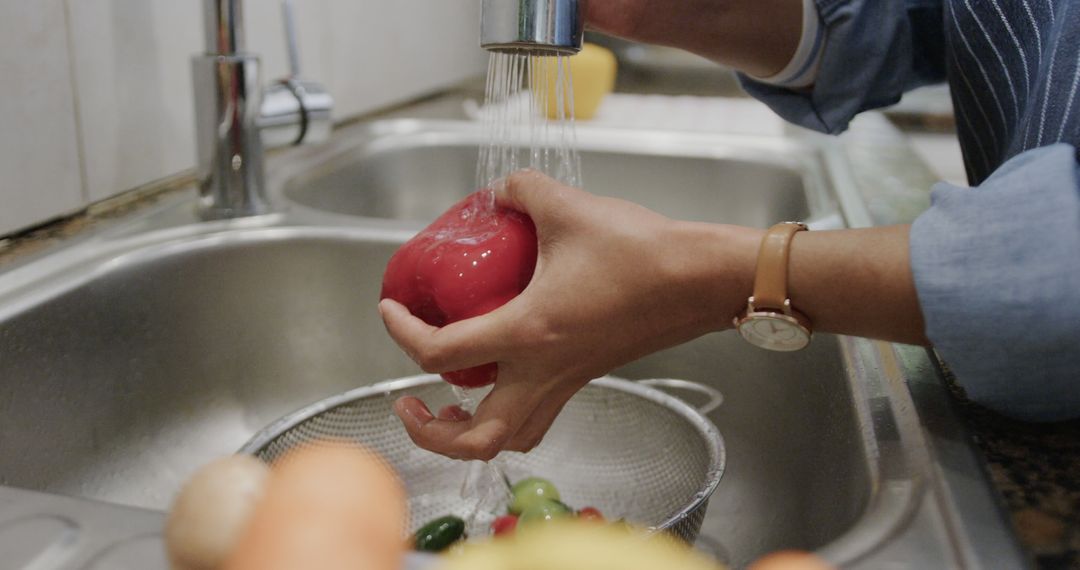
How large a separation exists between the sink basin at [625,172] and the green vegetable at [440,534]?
59 cm

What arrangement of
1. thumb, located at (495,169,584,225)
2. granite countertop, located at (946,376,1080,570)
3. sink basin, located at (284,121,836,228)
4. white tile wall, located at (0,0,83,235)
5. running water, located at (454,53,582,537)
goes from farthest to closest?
1. sink basin, located at (284,121,836,228)
2. white tile wall, located at (0,0,83,235)
3. running water, located at (454,53,582,537)
4. thumb, located at (495,169,584,225)
5. granite countertop, located at (946,376,1080,570)

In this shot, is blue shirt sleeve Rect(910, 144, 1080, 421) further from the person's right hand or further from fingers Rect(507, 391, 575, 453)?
the person's right hand

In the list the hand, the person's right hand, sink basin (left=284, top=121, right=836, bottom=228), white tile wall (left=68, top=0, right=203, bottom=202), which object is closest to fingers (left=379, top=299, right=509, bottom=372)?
the hand

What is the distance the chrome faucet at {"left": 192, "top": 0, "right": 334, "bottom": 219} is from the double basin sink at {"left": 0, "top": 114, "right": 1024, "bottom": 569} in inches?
1.2

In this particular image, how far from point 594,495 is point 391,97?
38.2 inches

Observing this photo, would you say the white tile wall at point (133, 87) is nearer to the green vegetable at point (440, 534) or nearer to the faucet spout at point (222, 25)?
the faucet spout at point (222, 25)

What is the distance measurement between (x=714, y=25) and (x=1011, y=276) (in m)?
0.45

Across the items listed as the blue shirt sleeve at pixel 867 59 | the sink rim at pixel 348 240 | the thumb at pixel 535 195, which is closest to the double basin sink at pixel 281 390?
the sink rim at pixel 348 240

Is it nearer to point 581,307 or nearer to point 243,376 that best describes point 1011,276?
point 581,307

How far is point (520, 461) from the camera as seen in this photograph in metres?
0.76

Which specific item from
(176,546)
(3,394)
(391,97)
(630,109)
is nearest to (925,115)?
(630,109)

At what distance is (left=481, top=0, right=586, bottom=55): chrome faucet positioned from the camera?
54 cm

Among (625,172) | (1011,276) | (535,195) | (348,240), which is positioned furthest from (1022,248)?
(625,172)

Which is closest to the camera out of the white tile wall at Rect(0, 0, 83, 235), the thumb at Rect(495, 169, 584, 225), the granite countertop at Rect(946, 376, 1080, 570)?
the granite countertop at Rect(946, 376, 1080, 570)
